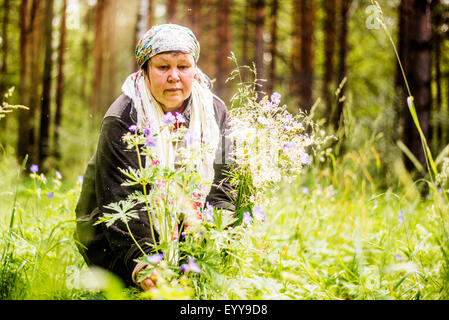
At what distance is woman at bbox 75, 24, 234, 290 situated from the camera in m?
1.81

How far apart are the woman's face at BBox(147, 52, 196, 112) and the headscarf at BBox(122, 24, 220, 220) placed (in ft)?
0.11

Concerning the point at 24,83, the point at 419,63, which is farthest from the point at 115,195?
the point at 24,83

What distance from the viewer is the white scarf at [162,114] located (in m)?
1.94

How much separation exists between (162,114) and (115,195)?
0.53 meters

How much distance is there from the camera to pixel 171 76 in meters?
1.94

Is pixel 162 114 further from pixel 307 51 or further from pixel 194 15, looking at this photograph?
pixel 194 15

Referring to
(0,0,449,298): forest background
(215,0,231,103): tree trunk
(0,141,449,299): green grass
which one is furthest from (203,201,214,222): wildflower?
(215,0,231,103): tree trunk

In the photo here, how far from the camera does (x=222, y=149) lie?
83.1 inches

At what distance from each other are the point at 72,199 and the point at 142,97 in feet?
4.06

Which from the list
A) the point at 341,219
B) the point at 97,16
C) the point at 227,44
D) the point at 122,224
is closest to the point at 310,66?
the point at 227,44

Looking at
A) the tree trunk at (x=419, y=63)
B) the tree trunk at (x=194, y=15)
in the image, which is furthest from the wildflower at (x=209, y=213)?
the tree trunk at (x=194, y=15)

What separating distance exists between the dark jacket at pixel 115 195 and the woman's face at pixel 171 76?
0.51ft

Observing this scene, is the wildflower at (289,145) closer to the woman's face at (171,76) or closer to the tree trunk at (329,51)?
the woman's face at (171,76)
